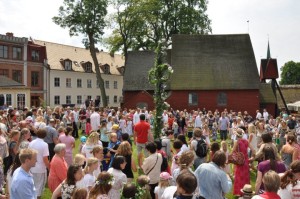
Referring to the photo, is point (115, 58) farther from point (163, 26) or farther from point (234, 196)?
point (234, 196)

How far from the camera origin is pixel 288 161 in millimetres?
11000

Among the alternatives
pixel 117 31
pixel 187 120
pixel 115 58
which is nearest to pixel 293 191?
pixel 187 120

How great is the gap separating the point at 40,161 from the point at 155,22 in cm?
4328

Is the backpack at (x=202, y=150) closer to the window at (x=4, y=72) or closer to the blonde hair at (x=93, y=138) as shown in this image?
the blonde hair at (x=93, y=138)

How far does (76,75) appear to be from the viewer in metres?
58.8

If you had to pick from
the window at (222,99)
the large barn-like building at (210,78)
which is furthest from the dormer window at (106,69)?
the window at (222,99)

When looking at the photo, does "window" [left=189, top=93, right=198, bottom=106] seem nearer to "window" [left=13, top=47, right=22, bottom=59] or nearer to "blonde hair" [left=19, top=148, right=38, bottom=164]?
"window" [left=13, top=47, right=22, bottom=59]

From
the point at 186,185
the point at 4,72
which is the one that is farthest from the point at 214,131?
the point at 4,72

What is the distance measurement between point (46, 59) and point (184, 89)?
2334 centimetres

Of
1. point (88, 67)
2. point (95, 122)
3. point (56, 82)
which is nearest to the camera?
point (95, 122)

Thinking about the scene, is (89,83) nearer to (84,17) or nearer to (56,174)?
(84,17)

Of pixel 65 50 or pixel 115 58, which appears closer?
pixel 65 50

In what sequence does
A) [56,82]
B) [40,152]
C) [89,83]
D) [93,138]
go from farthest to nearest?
[89,83] → [56,82] → [93,138] → [40,152]

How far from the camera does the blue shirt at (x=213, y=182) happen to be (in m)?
6.73
